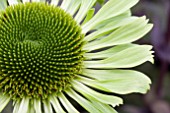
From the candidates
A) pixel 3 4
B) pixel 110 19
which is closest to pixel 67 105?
pixel 110 19

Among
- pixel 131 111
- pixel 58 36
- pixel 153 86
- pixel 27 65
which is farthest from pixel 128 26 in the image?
pixel 153 86

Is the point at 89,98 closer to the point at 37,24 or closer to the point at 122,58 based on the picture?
the point at 122,58

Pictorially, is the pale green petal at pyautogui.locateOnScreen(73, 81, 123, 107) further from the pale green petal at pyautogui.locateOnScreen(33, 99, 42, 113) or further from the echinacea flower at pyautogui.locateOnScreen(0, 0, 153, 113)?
the pale green petal at pyautogui.locateOnScreen(33, 99, 42, 113)

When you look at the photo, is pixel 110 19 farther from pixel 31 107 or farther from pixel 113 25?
pixel 31 107

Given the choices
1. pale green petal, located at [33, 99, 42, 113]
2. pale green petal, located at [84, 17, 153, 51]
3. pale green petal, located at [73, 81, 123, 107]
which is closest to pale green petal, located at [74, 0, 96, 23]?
pale green petal, located at [84, 17, 153, 51]

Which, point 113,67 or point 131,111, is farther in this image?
point 131,111

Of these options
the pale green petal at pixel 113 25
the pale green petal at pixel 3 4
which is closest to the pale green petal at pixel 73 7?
the pale green petal at pixel 113 25

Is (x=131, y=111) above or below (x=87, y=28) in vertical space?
below
